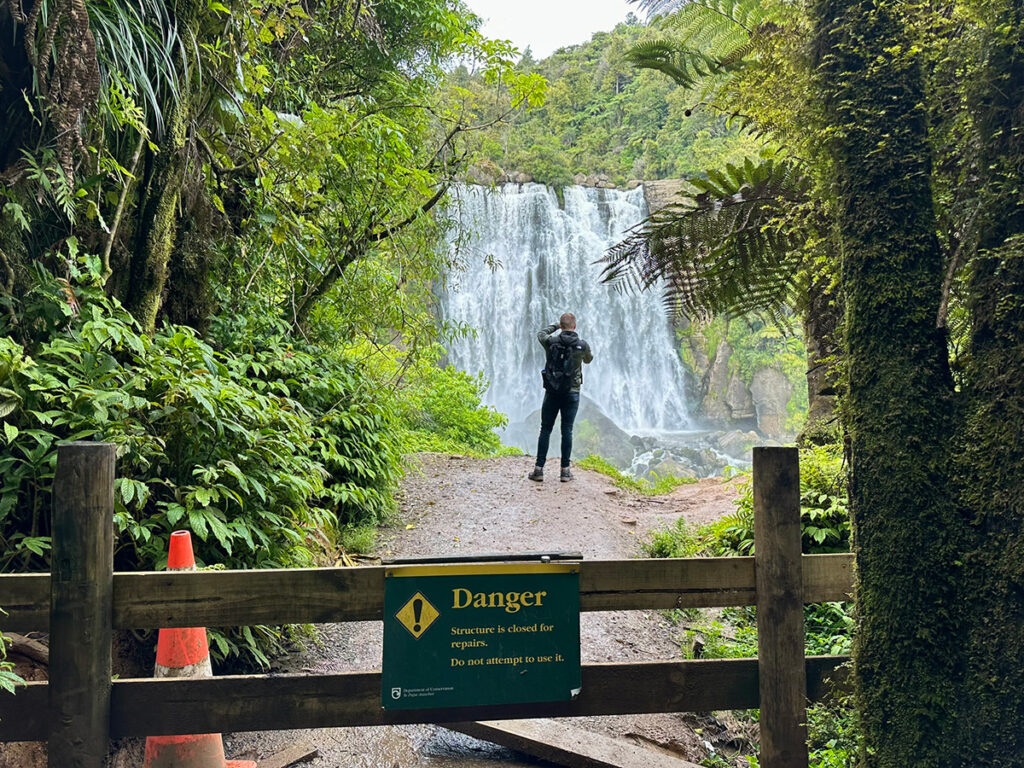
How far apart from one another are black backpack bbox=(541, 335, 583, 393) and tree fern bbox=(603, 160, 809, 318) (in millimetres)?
2448

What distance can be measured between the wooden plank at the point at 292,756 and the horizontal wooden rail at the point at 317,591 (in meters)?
1.24

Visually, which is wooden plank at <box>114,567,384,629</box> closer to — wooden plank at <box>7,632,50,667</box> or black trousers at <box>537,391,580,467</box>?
wooden plank at <box>7,632,50,667</box>

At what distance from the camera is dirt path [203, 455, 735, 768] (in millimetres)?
3078

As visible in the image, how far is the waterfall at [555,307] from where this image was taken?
878 inches

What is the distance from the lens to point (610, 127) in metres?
38.8

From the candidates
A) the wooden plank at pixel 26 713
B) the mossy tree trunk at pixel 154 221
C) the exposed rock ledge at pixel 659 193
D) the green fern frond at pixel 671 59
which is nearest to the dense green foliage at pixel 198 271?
the mossy tree trunk at pixel 154 221

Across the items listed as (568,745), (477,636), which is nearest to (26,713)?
(477,636)

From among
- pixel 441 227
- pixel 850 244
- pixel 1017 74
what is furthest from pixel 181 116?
pixel 1017 74

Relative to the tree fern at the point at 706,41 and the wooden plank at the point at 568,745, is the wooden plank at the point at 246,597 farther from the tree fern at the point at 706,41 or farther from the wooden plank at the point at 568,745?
the tree fern at the point at 706,41

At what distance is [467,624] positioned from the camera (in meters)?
2.09

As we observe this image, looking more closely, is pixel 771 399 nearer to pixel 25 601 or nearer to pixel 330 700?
pixel 330 700

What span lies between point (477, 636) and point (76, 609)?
1.25 metres

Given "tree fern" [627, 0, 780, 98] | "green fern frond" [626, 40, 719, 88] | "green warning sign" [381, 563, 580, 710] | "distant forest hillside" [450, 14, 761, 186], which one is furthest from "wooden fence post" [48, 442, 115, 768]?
"distant forest hillside" [450, 14, 761, 186]

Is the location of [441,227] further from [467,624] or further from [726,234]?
[467,624]
